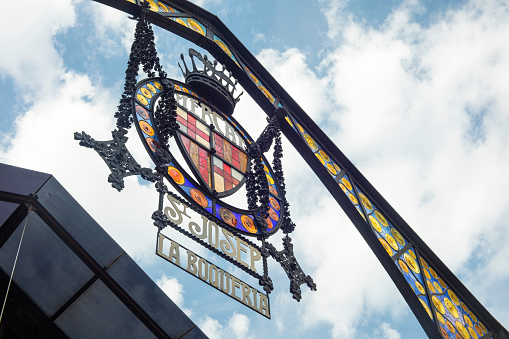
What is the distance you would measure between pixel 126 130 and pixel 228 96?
3.44 m

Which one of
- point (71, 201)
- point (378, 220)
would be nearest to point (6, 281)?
point (71, 201)

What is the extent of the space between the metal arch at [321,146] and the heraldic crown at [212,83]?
33.9 inches

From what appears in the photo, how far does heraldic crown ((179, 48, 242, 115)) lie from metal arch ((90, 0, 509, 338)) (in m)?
0.86

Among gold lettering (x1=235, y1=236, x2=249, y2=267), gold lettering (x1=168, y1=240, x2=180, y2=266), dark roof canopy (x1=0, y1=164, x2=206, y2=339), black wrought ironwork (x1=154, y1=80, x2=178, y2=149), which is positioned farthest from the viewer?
black wrought ironwork (x1=154, y1=80, x2=178, y2=149)

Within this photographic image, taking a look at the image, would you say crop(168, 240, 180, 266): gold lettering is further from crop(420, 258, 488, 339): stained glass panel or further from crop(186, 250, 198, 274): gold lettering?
crop(420, 258, 488, 339): stained glass panel

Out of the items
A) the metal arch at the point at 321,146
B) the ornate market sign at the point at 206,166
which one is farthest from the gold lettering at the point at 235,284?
the metal arch at the point at 321,146

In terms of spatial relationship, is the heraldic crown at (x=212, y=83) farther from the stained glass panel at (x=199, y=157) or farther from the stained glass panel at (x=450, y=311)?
the stained glass panel at (x=450, y=311)

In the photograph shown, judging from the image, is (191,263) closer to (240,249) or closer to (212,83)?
(240,249)

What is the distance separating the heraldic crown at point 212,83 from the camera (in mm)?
12383

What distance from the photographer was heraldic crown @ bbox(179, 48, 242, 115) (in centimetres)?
1238

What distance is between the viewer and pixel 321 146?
14.4 meters

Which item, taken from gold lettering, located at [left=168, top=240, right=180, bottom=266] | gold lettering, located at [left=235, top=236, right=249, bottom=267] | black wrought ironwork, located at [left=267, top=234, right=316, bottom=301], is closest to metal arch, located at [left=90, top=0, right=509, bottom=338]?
black wrought ironwork, located at [left=267, top=234, right=316, bottom=301]

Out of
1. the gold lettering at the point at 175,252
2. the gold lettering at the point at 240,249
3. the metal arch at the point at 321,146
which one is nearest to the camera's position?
the gold lettering at the point at 175,252

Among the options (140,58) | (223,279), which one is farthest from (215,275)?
(140,58)
